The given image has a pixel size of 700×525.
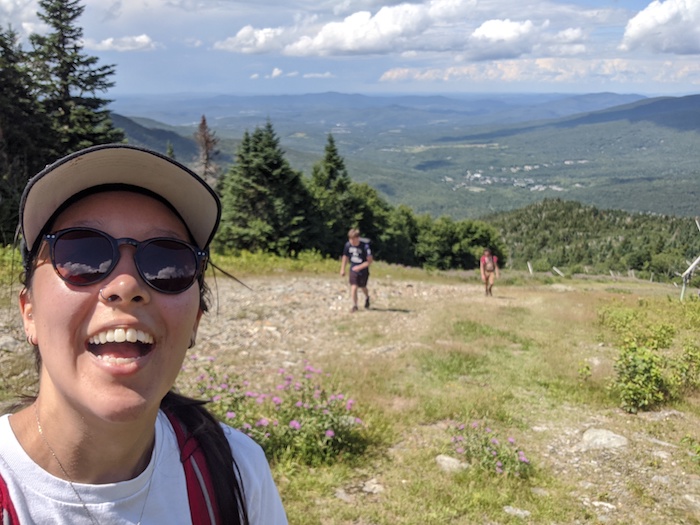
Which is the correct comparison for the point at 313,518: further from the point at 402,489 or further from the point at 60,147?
the point at 60,147

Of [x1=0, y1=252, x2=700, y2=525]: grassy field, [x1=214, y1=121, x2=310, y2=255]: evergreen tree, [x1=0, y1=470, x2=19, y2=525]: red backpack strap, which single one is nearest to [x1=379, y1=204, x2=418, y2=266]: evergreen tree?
[x1=214, y1=121, x2=310, y2=255]: evergreen tree

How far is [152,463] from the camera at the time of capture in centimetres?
156

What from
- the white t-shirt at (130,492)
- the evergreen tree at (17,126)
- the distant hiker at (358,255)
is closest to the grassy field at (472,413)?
the distant hiker at (358,255)

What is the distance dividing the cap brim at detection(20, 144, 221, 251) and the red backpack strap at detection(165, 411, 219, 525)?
2.51 feet

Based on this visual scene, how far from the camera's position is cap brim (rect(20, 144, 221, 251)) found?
1.39 metres

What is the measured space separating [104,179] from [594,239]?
12548 centimetres

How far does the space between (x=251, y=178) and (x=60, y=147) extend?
1173 cm

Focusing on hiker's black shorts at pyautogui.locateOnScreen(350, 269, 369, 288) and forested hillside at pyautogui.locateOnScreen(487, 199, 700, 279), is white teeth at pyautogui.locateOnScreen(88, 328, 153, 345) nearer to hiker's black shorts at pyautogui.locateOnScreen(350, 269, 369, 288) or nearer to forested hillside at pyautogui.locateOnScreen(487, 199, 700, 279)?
hiker's black shorts at pyautogui.locateOnScreen(350, 269, 369, 288)

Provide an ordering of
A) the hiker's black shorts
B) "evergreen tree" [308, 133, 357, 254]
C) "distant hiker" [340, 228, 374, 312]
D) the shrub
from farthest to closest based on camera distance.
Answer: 1. "evergreen tree" [308, 133, 357, 254]
2. the hiker's black shorts
3. "distant hiker" [340, 228, 374, 312]
4. the shrub

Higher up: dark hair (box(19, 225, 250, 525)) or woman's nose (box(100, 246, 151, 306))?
woman's nose (box(100, 246, 151, 306))

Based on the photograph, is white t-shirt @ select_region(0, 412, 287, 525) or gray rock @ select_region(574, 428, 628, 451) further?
gray rock @ select_region(574, 428, 628, 451)

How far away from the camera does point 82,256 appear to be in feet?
4.64

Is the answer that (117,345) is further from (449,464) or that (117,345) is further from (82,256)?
(449,464)

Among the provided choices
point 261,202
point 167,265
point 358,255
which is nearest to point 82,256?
point 167,265
